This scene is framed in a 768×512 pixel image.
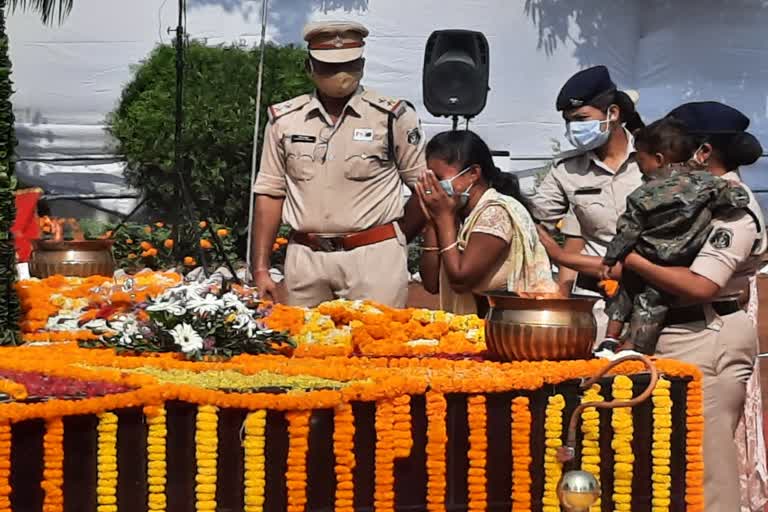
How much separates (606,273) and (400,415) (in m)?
1.17

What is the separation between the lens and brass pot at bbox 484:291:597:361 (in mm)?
4156

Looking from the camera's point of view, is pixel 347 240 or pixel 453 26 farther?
pixel 453 26

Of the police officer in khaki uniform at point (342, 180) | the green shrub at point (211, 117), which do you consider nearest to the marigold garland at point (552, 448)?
the police officer in khaki uniform at point (342, 180)

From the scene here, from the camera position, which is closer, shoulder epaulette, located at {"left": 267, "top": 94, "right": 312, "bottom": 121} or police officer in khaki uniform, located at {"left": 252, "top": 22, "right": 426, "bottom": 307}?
police officer in khaki uniform, located at {"left": 252, "top": 22, "right": 426, "bottom": 307}

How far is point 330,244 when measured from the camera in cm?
615

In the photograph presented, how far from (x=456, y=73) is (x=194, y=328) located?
688 centimetres

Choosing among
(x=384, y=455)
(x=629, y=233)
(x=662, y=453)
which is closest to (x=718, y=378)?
(x=629, y=233)

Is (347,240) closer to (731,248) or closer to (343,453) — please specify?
(731,248)

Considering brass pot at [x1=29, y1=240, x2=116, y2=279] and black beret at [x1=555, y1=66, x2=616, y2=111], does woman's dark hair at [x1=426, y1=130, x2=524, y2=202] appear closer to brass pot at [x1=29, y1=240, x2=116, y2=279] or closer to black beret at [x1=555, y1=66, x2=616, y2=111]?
black beret at [x1=555, y1=66, x2=616, y2=111]

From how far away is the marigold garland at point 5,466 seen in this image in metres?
3.45

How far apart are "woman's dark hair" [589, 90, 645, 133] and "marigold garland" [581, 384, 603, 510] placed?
1998 millimetres

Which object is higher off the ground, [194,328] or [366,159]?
[366,159]

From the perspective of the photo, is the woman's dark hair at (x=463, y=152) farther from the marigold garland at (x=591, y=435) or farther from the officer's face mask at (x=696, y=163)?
the marigold garland at (x=591, y=435)

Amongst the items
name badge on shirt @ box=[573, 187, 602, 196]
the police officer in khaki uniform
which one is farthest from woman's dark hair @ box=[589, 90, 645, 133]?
the police officer in khaki uniform
